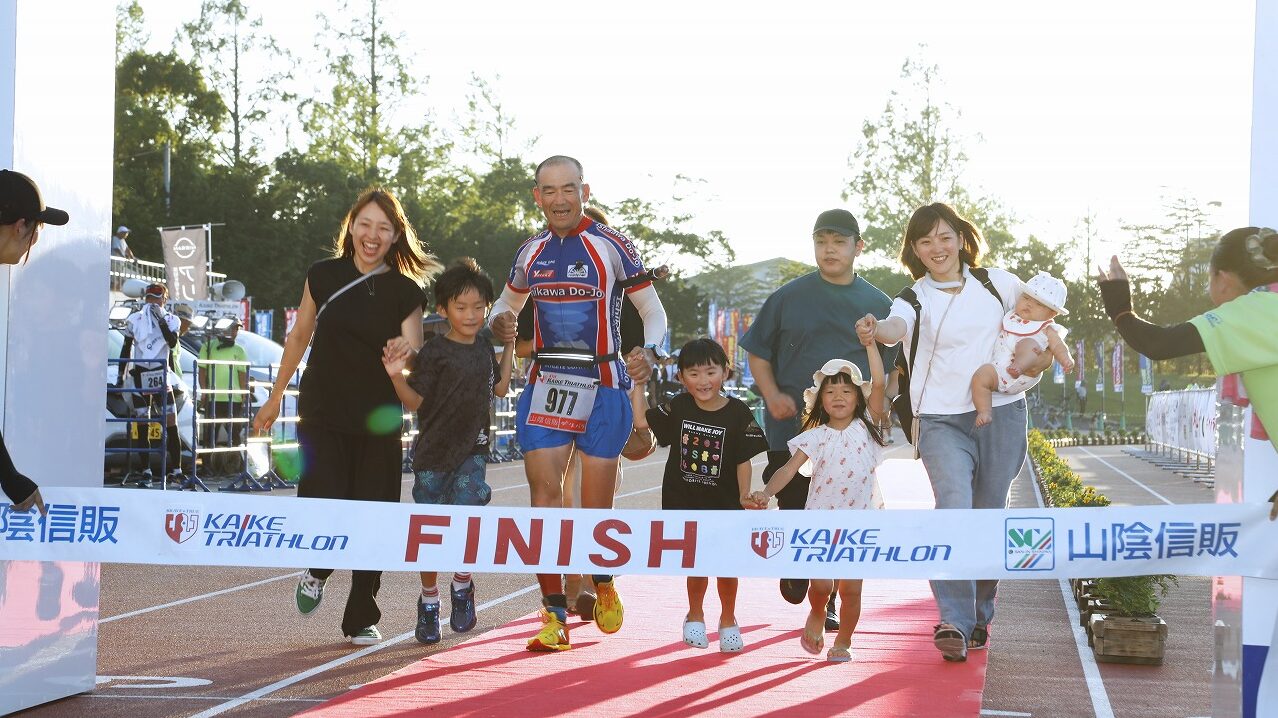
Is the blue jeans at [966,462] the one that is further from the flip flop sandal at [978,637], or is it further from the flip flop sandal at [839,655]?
the flip flop sandal at [839,655]

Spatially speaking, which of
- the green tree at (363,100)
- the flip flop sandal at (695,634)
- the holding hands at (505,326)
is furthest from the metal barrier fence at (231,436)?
the green tree at (363,100)

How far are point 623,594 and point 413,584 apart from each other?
167 centimetres

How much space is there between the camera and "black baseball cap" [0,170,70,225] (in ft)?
17.3

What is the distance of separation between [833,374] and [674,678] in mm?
1578

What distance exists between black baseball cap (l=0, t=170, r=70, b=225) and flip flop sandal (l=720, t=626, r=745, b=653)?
3.76 m

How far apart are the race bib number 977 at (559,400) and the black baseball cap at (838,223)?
1409mm

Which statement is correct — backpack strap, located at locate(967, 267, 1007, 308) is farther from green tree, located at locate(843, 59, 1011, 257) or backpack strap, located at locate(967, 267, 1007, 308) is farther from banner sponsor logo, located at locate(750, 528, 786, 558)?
green tree, located at locate(843, 59, 1011, 257)

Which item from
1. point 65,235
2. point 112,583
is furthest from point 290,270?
point 65,235

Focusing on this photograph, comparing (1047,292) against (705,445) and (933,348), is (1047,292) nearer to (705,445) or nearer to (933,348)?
(933,348)

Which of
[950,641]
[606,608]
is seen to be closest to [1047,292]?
[950,641]

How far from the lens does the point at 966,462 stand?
708 centimetres

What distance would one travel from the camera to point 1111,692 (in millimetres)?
6797

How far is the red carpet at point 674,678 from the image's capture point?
239 inches

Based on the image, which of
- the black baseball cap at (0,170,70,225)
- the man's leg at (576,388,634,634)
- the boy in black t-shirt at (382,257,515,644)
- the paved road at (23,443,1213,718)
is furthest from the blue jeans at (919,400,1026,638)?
the black baseball cap at (0,170,70,225)
